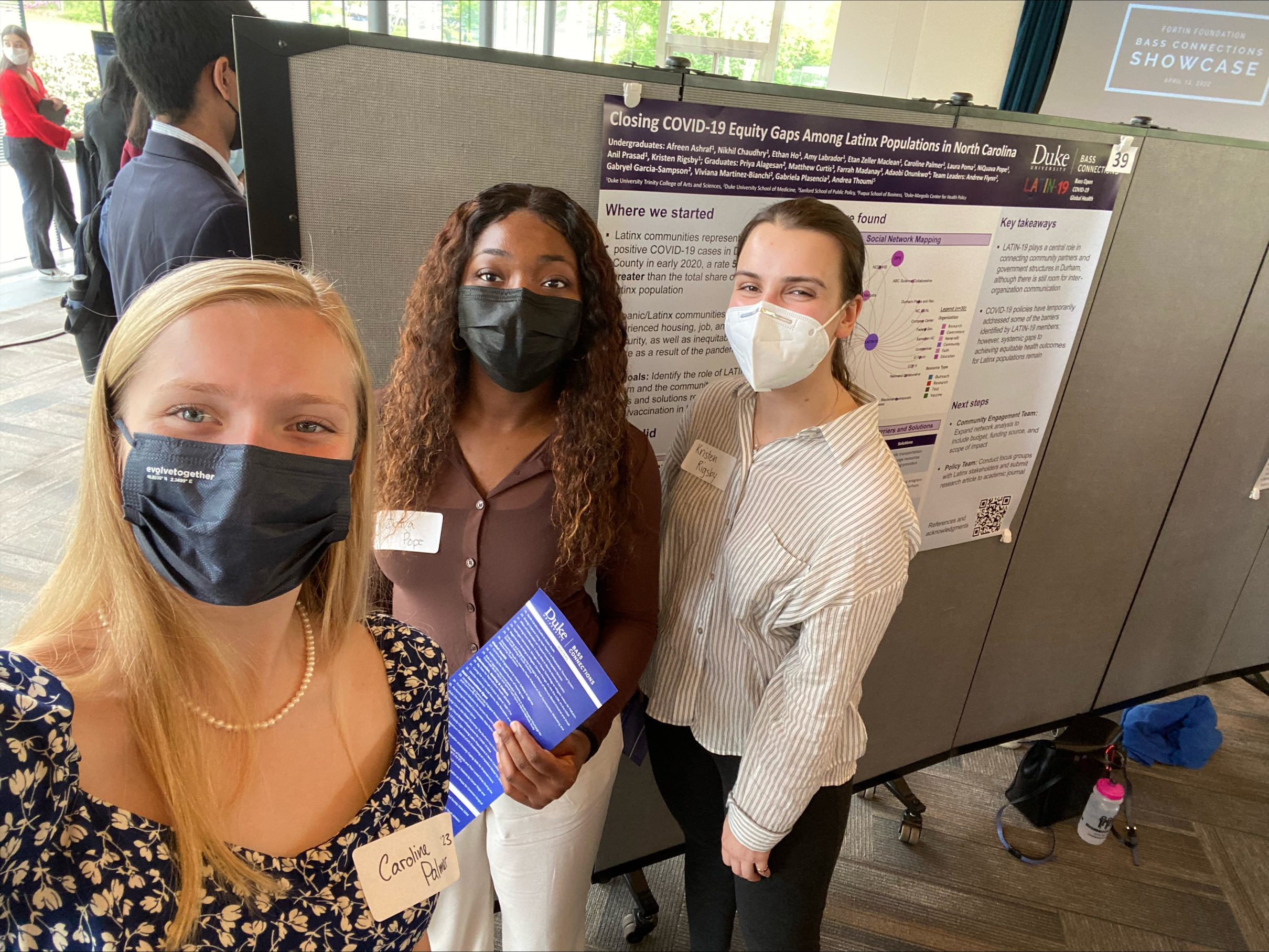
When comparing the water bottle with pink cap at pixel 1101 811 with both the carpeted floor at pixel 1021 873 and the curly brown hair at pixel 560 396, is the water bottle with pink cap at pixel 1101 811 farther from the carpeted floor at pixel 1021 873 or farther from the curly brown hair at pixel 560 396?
the curly brown hair at pixel 560 396

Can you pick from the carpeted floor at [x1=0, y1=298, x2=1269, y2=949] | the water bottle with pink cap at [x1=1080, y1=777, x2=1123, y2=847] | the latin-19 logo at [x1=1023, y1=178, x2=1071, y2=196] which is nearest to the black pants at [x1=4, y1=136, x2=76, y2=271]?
the carpeted floor at [x1=0, y1=298, x2=1269, y2=949]

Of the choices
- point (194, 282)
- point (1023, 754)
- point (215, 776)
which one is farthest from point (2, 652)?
point (1023, 754)

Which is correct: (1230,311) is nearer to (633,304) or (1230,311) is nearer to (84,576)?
(633,304)

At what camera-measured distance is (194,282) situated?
762 millimetres

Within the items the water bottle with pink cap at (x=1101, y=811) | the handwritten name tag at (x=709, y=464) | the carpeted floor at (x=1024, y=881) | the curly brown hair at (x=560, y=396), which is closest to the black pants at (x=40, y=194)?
the curly brown hair at (x=560, y=396)

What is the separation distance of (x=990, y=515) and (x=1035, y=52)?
5841 millimetres

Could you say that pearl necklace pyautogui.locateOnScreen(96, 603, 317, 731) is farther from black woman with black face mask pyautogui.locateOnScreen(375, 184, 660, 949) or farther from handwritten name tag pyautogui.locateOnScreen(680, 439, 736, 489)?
handwritten name tag pyautogui.locateOnScreen(680, 439, 736, 489)

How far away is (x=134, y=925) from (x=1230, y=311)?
120 inches

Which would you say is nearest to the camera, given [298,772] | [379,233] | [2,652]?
[2,652]

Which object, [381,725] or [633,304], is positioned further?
[633,304]

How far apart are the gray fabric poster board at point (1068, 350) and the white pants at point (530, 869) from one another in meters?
0.58

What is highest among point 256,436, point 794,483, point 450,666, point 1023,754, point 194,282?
point 194,282

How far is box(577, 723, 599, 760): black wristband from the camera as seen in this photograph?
1340mm

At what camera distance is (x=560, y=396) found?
135cm
